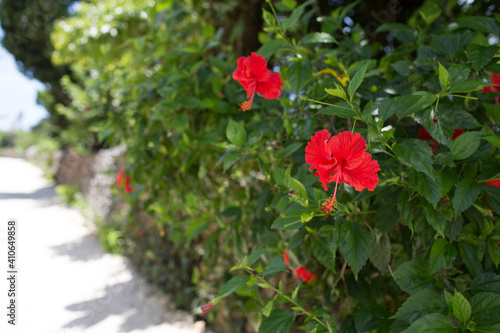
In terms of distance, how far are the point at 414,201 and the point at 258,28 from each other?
5.96ft

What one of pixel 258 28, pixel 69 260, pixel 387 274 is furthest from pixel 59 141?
pixel 387 274

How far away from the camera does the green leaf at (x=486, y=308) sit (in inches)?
22.6

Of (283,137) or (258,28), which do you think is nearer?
(283,137)

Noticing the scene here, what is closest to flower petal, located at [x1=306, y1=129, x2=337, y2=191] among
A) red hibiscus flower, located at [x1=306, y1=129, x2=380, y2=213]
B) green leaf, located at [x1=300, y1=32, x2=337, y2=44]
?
red hibiscus flower, located at [x1=306, y1=129, x2=380, y2=213]

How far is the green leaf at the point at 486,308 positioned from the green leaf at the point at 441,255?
9 centimetres

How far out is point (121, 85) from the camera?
1654mm

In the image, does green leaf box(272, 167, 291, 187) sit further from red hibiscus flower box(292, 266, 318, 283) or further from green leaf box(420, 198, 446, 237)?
red hibiscus flower box(292, 266, 318, 283)

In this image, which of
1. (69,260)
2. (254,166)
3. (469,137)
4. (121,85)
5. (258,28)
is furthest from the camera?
(69,260)

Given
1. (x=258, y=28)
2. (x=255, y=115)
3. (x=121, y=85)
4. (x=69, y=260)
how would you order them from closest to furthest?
(x=255, y=115), (x=121, y=85), (x=258, y=28), (x=69, y=260)

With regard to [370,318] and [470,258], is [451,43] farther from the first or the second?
[370,318]

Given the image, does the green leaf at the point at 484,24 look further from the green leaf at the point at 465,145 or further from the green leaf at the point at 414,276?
the green leaf at the point at 414,276

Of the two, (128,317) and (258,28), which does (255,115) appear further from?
(128,317)

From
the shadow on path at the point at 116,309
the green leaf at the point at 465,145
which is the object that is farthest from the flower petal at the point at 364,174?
the shadow on path at the point at 116,309

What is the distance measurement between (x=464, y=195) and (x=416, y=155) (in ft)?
0.49
